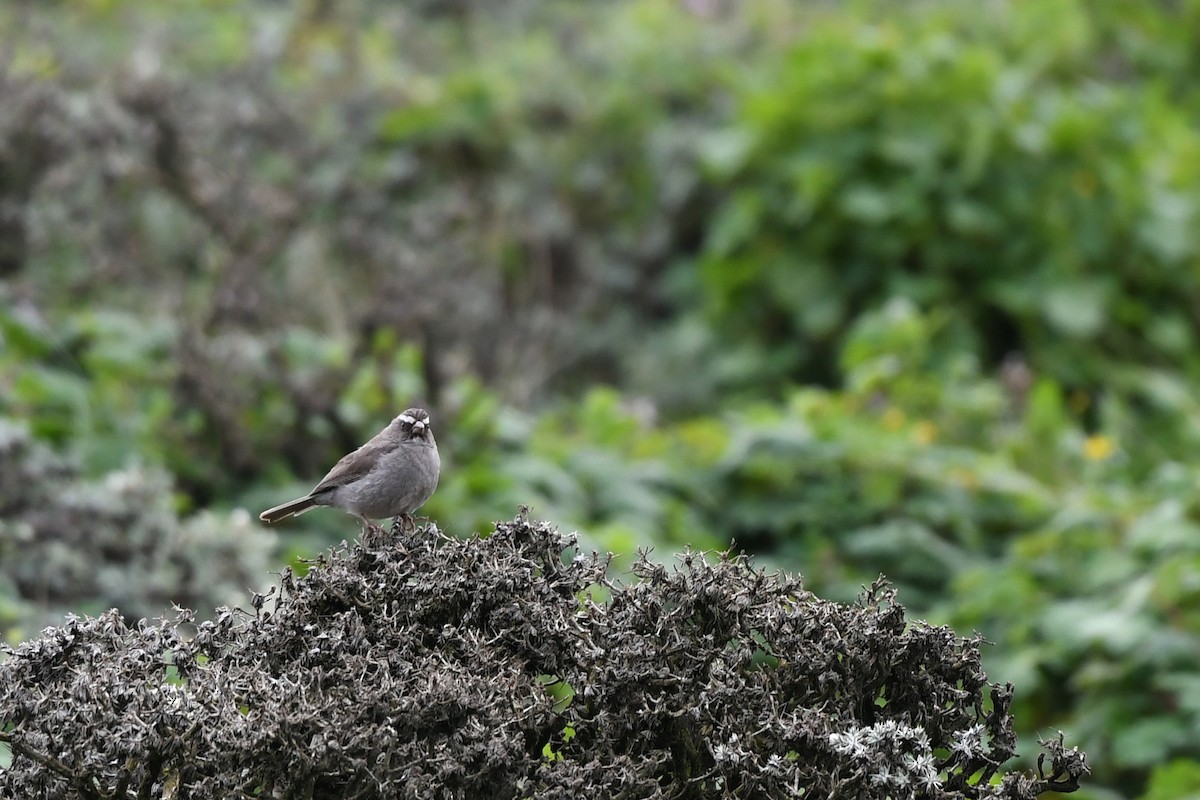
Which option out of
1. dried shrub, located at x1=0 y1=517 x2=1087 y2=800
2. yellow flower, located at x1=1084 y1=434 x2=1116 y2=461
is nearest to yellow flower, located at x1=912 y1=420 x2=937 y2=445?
yellow flower, located at x1=1084 y1=434 x2=1116 y2=461

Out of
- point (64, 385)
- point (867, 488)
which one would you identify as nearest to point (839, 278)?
point (867, 488)

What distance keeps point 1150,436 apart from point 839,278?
2417mm

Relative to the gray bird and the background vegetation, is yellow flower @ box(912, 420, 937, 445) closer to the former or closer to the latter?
the background vegetation

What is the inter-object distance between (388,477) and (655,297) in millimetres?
8262

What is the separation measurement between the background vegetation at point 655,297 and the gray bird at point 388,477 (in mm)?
1487

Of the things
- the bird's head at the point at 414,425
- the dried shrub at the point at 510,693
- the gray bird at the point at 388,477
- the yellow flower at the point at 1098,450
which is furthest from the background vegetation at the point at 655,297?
the dried shrub at the point at 510,693

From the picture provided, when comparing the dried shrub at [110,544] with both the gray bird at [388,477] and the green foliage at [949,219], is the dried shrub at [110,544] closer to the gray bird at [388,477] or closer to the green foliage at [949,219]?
the gray bird at [388,477]

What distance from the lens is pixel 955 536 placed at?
8.18 meters

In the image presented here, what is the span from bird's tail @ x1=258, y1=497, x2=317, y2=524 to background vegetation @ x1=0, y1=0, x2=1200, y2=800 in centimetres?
128

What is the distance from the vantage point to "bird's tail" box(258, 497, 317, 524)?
4.10m

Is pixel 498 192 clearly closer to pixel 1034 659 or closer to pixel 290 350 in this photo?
pixel 290 350

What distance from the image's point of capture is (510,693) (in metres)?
2.74

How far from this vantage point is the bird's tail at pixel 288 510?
4.10 m

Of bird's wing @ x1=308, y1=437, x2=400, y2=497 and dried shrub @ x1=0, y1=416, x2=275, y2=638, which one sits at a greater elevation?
dried shrub @ x1=0, y1=416, x2=275, y2=638
